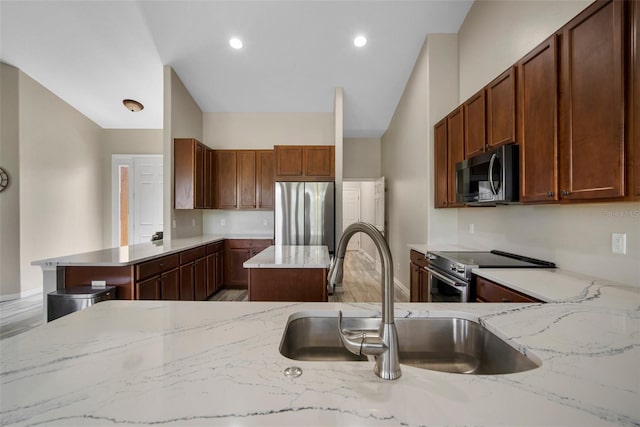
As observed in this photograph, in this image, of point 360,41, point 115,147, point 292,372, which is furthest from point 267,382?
point 115,147

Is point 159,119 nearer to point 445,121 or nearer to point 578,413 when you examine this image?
point 445,121

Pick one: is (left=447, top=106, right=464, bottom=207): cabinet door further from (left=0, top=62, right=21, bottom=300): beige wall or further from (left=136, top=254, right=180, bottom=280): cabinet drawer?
(left=0, top=62, right=21, bottom=300): beige wall

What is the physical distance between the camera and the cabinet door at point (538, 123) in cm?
170

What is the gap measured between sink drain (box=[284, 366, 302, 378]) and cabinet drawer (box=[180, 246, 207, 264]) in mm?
3069

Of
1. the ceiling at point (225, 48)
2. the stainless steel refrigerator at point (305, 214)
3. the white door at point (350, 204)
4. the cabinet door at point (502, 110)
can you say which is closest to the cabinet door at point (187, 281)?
the stainless steel refrigerator at point (305, 214)

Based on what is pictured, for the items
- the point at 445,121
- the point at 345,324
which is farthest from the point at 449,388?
the point at 445,121

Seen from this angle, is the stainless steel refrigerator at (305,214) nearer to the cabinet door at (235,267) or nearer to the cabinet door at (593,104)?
the cabinet door at (235,267)

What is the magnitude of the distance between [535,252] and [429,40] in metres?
2.83

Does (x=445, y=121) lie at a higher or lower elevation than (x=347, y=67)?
lower

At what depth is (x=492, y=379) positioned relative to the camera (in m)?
0.62

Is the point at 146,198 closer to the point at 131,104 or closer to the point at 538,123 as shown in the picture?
the point at 131,104

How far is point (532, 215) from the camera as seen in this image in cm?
229

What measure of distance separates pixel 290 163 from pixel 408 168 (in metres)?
1.87

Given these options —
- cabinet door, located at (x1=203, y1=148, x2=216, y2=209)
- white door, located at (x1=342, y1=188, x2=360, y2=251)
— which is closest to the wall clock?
cabinet door, located at (x1=203, y1=148, x2=216, y2=209)
